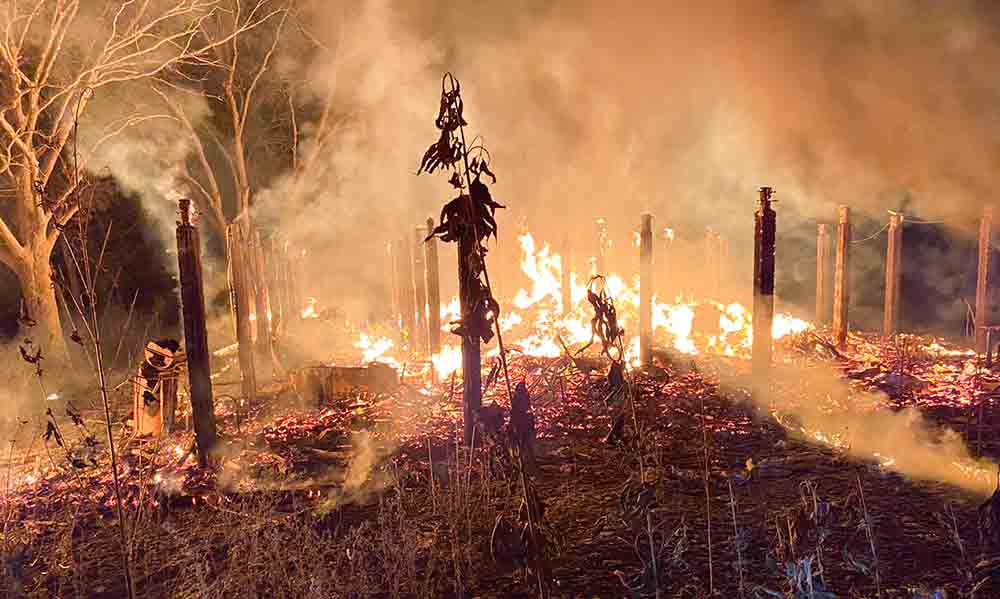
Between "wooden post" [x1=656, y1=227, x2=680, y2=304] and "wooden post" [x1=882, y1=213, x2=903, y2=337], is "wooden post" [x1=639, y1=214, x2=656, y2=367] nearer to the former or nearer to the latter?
"wooden post" [x1=882, y1=213, x2=903, y2=337]

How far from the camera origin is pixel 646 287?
12.2 metres

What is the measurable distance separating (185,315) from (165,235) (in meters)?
19.0

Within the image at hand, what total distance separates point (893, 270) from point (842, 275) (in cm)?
125

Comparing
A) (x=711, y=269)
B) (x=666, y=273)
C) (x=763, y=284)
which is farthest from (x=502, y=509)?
(x=711, y=269)

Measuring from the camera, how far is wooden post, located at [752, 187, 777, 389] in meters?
9.42

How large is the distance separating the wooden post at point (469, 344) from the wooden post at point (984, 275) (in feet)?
31.0

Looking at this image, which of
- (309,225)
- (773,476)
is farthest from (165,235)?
(773,476)

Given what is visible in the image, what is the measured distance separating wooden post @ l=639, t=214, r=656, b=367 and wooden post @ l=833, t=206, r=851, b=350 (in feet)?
11.5

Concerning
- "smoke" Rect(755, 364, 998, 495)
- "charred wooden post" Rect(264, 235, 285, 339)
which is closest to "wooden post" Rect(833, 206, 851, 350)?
Result: "smoke" Rect(755, 364, 998, 495)

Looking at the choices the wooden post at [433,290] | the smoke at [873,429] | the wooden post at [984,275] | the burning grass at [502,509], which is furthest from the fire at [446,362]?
the wooden post at [984,275]

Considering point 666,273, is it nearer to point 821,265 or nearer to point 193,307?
point 821,265

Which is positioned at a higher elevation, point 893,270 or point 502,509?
point 893,270

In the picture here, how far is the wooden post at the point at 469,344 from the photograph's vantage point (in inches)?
133

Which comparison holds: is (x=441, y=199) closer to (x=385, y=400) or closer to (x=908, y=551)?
(x=385, y=400)
